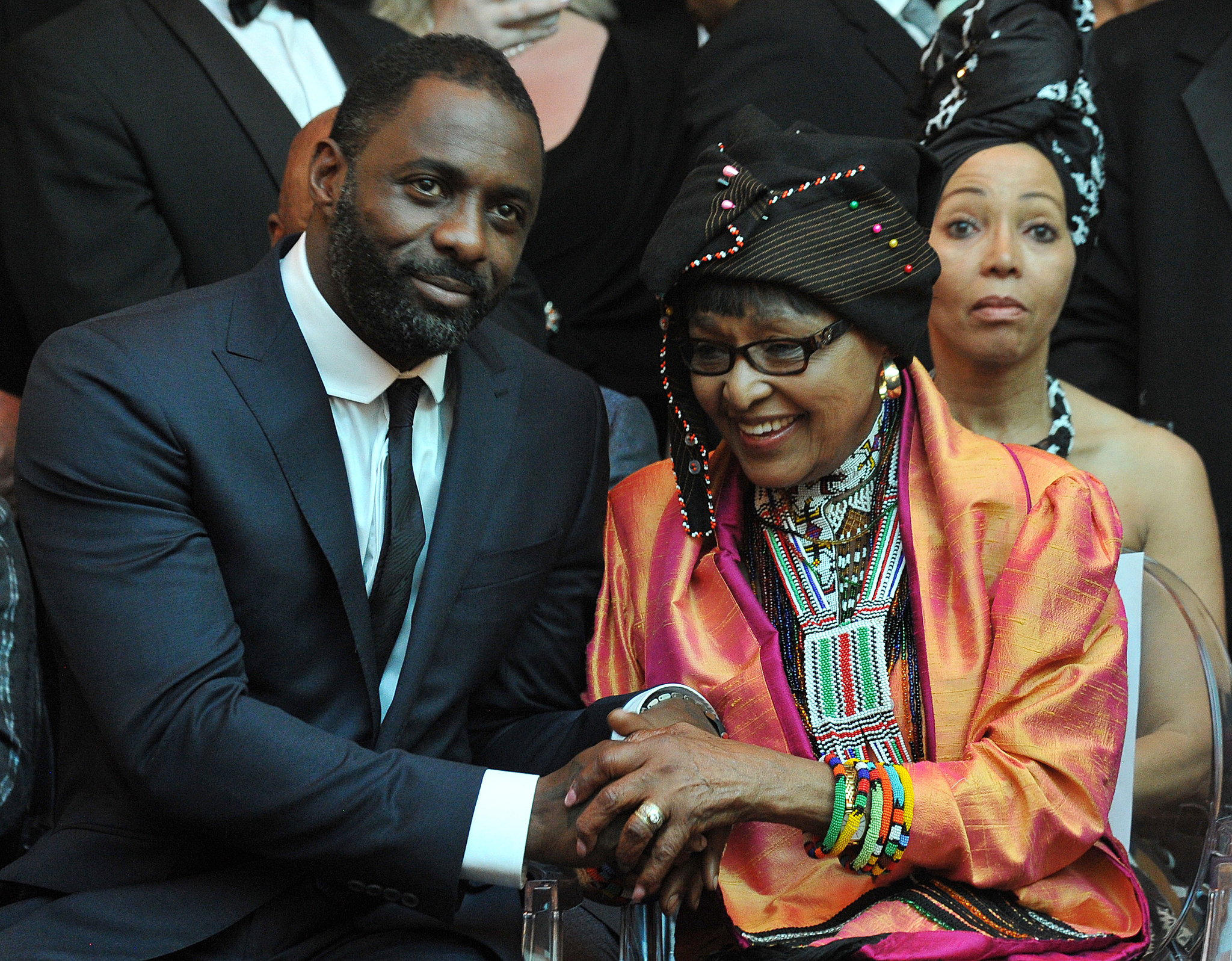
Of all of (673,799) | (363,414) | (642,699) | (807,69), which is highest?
(807,69)

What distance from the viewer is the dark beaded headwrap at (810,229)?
7.36 feet

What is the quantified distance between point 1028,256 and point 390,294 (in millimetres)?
Answer: 1475

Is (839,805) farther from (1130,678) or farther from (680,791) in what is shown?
(1130,678)

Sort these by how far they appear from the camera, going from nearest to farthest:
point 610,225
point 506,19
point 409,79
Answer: point 409,79 → point 506,19 → point 610,225

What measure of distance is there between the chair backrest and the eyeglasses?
78 centimetres

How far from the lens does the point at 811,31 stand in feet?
12.1

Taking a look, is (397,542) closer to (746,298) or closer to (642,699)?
(642,699)

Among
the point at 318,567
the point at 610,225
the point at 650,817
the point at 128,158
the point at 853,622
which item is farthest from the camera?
the point at 610,225

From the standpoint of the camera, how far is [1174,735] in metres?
2.68

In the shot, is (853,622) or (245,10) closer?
(853,622)

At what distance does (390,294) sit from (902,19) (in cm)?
226

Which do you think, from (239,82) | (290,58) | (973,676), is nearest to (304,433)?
(973,676)

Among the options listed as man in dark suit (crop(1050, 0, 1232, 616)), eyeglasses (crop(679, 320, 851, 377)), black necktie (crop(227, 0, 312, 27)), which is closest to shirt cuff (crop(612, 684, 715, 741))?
eyeglasses (crop(679, 320, 851, 377))

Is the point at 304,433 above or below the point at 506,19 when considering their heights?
below
